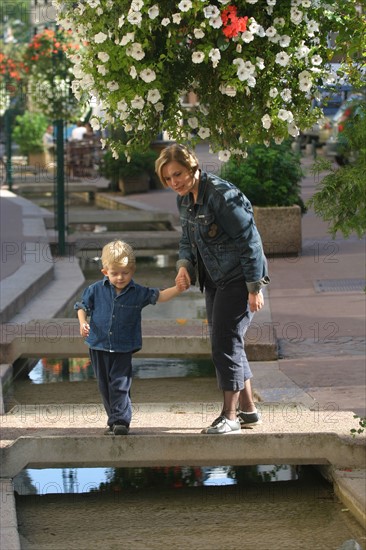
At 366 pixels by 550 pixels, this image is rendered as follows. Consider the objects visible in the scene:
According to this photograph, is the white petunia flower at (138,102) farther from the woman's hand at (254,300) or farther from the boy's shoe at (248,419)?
the boy's shoe at (248,419)

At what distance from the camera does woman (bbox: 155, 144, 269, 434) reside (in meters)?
6.01

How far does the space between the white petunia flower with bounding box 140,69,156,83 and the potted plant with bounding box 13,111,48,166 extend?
2766 centimetres

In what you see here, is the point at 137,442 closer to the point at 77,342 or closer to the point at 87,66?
the point at 87,66

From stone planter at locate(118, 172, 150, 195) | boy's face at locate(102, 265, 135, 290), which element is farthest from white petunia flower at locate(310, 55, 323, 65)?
stone planter at locate(118, 172, 150, 195)

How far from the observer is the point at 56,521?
19.5ft

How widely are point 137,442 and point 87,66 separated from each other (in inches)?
75.5

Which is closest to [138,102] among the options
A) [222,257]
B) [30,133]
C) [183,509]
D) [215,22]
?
[215,22]

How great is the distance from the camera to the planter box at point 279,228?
14.5m

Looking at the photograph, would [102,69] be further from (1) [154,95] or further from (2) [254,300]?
(2) [254,300]

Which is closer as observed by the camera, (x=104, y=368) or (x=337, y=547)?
(x=337, y=547)

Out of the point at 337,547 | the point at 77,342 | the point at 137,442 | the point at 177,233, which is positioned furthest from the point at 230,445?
the point at 177,233

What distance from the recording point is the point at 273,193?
14664 mm

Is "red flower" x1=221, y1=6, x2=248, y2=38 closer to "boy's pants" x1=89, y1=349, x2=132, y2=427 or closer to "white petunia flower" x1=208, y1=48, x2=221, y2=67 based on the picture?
"white petunia flower" x1=208, y1=48, x2=221, y2=67

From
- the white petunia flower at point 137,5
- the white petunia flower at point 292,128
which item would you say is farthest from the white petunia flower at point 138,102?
the white petunia flower at point 292,128
